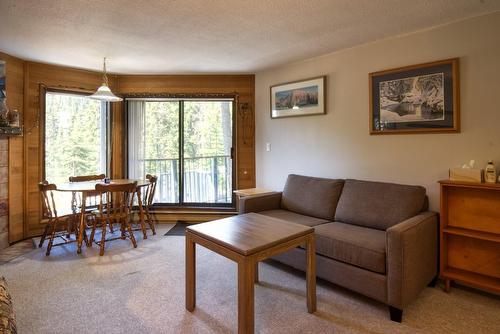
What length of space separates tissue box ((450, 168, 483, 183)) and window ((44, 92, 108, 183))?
4.32m

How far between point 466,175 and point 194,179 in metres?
3.42

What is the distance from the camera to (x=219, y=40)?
9.35 feet

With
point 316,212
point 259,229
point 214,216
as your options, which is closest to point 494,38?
point 316,212

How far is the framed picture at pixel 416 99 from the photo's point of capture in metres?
2.42

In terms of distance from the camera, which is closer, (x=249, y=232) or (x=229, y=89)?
(x=249, y=232)

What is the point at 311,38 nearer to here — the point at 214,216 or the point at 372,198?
the point at 372,198

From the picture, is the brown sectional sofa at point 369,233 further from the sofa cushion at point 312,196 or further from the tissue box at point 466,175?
the tissue box at point 466,175

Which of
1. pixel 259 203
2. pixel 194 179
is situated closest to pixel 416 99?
pixel 259 203

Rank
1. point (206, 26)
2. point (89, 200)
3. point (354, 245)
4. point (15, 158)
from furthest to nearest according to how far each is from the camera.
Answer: point (89, 200) → point (15, 158) → point (206, 26) → point (354, 245)

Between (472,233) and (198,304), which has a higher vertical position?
(472,233)

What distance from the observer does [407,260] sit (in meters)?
1.86

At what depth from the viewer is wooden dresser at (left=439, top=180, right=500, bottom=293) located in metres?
2.16

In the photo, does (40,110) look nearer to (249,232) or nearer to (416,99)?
(249,232)

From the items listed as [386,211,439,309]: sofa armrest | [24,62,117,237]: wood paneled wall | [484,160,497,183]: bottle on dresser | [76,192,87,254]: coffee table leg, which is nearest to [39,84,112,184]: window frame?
[24,62,117,237]: wood paneled wall
